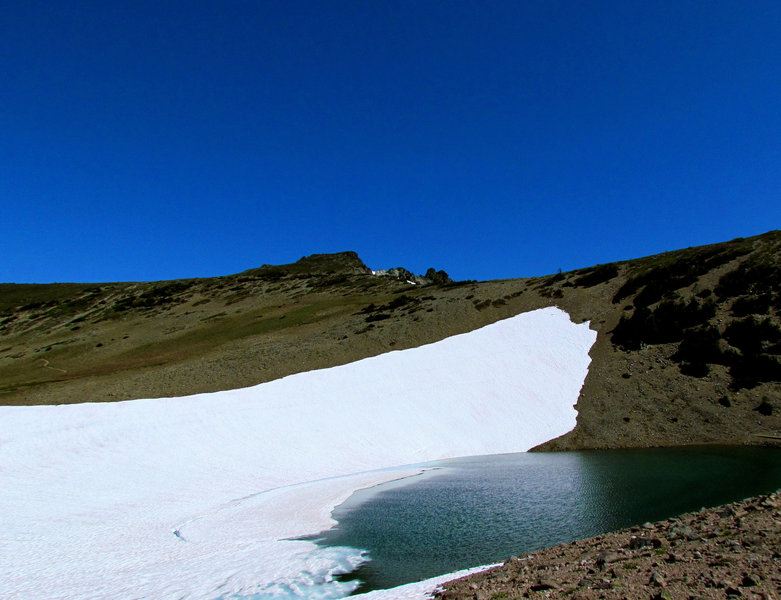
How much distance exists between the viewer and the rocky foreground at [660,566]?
6.73m

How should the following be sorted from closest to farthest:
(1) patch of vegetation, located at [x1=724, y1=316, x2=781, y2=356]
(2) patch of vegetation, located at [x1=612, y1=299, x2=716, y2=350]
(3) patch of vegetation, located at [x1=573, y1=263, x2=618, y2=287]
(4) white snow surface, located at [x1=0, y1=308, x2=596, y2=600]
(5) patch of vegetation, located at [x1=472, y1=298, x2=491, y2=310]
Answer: (4) white snow surface, located at [x1=0, y1=308, x2=596, y2=600] < (1) patch of vegetation, located at [x1=724, y1=316, x2=781, y2=356] < (2) patch of vegetation, located at [x1=612, y1=299, x2=716, y2=350] < (3) patch of vegetation, located at [x1=573, y1=263, x2=618, y2=287] < (5) patch of vegetation, located at [x1=472, y1=298, x2=491, y2=310]

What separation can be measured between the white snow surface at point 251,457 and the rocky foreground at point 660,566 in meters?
1.96

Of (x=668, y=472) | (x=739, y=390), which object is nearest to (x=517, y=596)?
(x=668, y=472)

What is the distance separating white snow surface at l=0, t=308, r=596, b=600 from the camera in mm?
11391

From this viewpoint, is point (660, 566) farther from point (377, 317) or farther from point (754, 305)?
point (377, 317)

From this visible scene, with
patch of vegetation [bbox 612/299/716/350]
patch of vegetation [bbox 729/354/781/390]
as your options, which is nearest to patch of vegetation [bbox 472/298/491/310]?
patch of vegetation [bbox 612/299/716/350]

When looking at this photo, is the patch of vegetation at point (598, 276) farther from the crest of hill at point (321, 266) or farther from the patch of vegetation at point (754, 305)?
the crest of hill at point (321, 266)

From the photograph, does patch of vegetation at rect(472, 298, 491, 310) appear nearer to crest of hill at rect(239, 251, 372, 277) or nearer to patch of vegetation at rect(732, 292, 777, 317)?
patch of vegetation at rect(732, 292, 777, 317)

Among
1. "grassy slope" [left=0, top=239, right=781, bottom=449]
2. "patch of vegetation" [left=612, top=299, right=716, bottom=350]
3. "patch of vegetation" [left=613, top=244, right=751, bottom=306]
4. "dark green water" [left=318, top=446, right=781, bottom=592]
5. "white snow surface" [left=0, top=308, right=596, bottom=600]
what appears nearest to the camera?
"white snow surface" [left=0, top=308, right=596, bottom=600]

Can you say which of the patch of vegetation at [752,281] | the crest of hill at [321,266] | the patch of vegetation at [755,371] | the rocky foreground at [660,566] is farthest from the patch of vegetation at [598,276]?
the crest of hill at [321,266]

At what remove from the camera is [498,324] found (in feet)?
158

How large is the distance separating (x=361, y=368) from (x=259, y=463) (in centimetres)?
1605

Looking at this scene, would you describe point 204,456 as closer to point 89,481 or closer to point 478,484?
point 89,481

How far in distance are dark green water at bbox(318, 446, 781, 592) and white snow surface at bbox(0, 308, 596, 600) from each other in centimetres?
137
